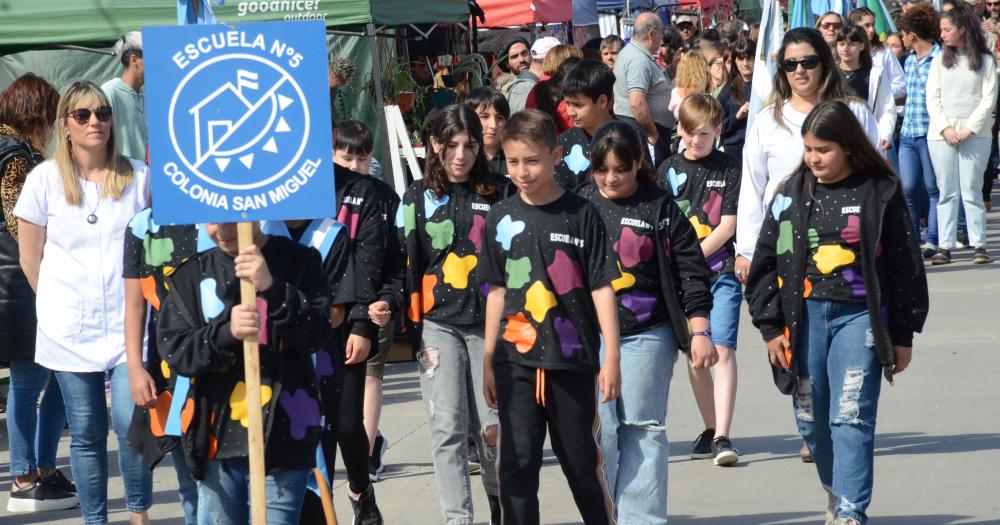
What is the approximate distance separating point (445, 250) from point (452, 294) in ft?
0.70

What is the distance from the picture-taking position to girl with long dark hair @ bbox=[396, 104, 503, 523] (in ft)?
19.1

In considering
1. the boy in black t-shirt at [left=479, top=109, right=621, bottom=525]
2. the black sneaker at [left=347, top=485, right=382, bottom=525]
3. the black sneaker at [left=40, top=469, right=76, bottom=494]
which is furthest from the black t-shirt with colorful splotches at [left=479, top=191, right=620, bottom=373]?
the black sneaker at [left=40, top=469, right=76, bottom=494]

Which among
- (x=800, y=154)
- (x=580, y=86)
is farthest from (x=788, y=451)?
(x=580, y=86)

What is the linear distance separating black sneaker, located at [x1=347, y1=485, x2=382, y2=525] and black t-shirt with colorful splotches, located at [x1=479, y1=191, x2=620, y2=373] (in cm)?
138

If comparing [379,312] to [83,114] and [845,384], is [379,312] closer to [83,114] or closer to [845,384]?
[83,114]

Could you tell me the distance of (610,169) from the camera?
5449 mm

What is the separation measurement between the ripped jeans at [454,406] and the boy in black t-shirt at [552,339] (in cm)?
66

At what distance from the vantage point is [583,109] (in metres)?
6.50

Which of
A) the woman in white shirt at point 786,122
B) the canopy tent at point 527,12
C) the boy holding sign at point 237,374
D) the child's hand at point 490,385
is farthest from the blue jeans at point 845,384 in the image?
the canopy tent at point 527,12

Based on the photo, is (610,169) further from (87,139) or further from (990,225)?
(990,225)

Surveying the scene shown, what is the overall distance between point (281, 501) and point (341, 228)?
3.30ft

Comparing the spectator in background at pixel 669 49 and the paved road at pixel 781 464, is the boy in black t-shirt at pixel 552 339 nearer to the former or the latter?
the paved road at pixel 781 464

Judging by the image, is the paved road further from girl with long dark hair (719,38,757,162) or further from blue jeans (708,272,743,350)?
girl with long dark hair (719,38,757,162)

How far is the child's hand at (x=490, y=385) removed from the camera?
5.25 metres
